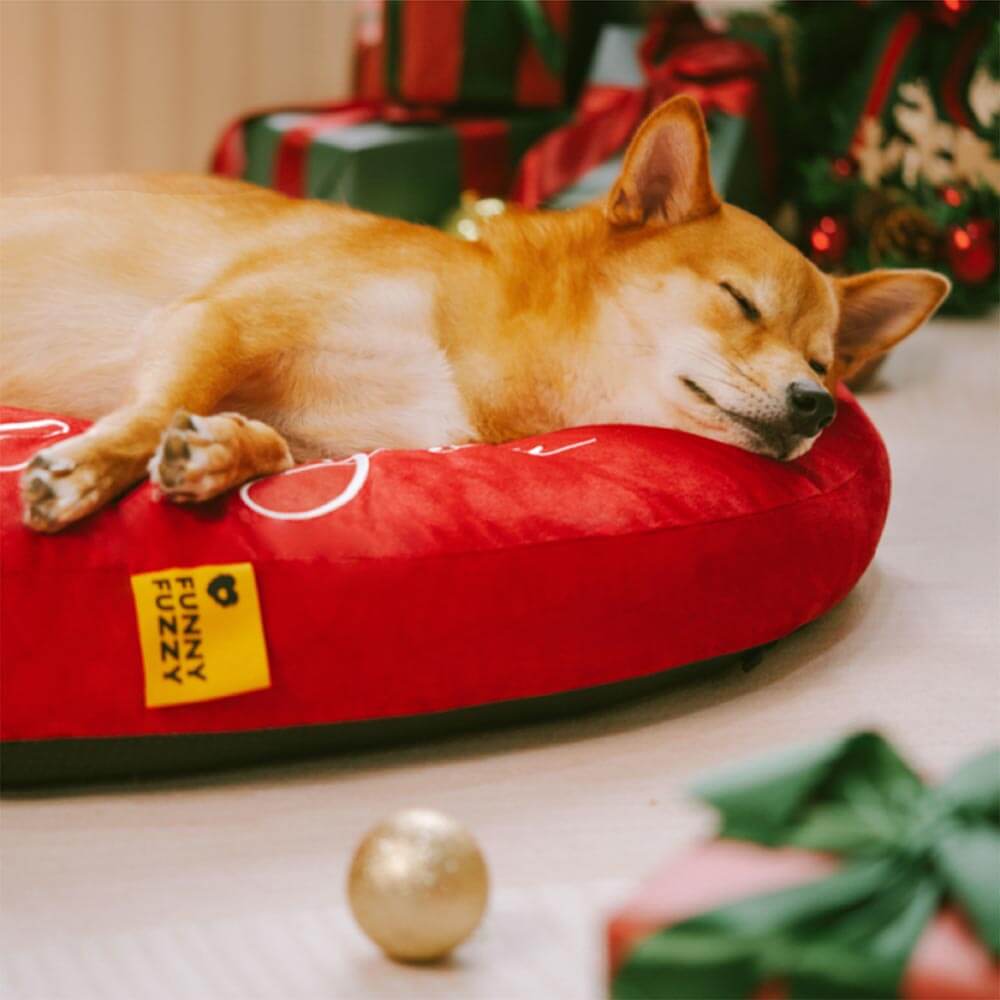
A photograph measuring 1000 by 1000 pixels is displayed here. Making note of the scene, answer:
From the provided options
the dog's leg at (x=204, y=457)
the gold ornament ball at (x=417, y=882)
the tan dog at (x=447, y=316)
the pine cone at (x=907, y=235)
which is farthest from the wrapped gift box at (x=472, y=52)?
the gold ornament ball at (x=417, y=882)

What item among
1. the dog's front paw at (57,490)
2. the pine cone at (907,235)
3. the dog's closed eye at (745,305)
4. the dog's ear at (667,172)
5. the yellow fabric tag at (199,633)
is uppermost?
the dog's ear at (667,172)

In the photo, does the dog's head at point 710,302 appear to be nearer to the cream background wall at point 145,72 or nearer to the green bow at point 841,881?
the green bow at point 841,881

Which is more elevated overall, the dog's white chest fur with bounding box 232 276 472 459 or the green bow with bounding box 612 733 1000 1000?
the green bow with bounding box 612 733 1000 1000

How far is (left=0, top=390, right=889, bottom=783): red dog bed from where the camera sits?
1.40 m

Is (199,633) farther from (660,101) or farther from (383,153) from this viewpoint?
(660,101)

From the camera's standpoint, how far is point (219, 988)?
1141 millimetres

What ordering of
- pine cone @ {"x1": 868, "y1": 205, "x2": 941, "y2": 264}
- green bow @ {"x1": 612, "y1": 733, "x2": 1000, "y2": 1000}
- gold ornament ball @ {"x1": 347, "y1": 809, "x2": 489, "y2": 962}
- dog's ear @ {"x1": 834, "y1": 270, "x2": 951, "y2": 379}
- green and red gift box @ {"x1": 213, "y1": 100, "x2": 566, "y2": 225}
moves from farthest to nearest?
pine cone @ {"x1": 868, "y1": 205, "x2": 941, "y2": 264}
green and red gift box @ {"x1": 213, "y1": 100, "x2": 566, "y2": 225}
dog's ear @ {"x1": 834, "y1": 270, "x2": 951, "y2": 379}
gold ornament ball @ {"x1": 347, "y1": 809, "x2": 489, "y2": 962}
green bow @ {"x1": 612, "y1": 733, "x2": 1000, "y2": 1000}

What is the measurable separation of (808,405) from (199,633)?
786 millimetres

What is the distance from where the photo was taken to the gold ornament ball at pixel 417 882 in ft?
3.66

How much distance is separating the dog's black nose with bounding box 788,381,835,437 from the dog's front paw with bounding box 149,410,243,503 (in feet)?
2.25

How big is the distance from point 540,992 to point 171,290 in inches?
43.4

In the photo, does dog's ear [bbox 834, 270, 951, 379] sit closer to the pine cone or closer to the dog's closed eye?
the dog's closed eye

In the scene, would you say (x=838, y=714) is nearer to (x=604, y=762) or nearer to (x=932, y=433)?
(x=604, y=762)

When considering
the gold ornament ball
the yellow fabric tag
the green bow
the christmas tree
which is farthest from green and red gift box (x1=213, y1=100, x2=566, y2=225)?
the green bow
